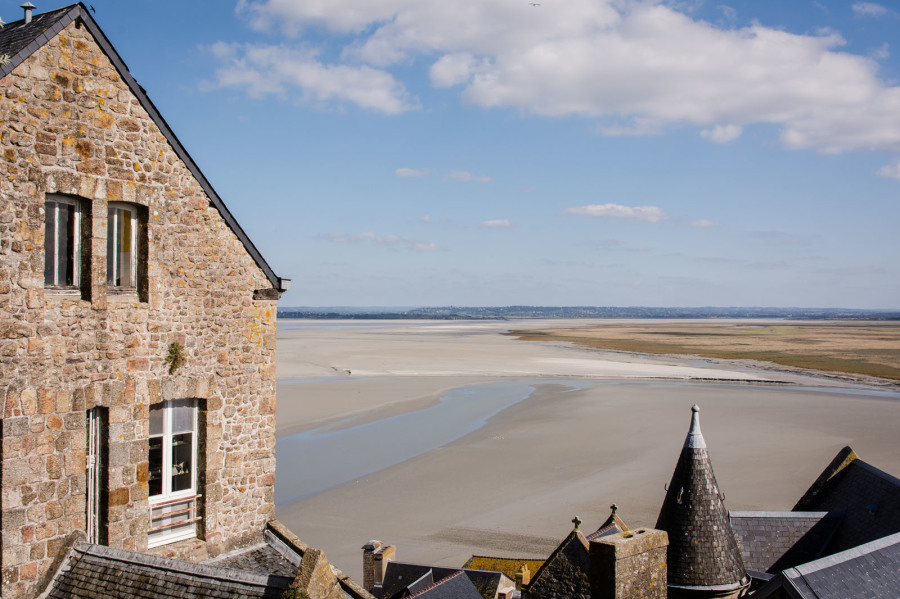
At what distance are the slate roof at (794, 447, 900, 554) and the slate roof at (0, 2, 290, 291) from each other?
11.7m

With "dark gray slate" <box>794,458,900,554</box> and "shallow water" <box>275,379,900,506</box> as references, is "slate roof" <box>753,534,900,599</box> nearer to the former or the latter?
"dark gray slate" <box>794,458,900,554</box>

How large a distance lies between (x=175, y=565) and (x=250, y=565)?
6.72 ft

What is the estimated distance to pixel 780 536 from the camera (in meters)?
13.3

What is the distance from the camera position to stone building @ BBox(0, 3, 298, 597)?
6.88m

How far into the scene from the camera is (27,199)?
22.8 feet

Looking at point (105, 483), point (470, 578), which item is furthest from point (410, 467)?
point (105, 483)

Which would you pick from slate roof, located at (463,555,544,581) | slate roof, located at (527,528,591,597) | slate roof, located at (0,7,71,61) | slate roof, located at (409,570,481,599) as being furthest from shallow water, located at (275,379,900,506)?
slate roof, located at (0,7,71,61)

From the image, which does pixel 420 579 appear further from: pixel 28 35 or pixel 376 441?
pixel 376 441

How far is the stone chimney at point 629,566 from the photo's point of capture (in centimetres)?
771

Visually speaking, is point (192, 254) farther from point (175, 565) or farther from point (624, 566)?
point (624, 566)

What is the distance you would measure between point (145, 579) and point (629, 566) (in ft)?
16.0

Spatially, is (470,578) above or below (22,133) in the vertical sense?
below

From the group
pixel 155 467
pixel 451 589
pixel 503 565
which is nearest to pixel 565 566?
pixel 451 589

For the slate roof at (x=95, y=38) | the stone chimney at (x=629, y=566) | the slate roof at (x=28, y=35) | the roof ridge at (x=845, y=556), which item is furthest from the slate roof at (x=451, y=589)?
the slate roof at (x=28, y=35)
